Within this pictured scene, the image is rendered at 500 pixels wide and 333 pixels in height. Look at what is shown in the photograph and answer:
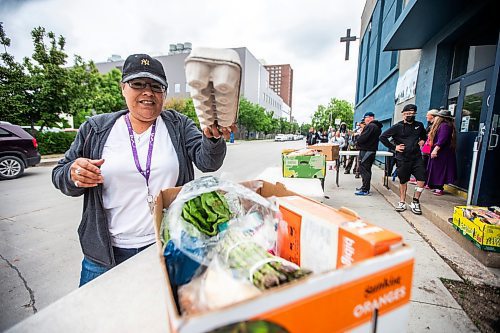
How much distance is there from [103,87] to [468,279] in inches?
1017

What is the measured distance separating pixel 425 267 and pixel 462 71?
17.3 feet

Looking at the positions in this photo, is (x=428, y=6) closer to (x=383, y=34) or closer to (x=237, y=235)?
(x=237, y=235)

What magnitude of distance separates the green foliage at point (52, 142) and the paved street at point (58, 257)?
849 cm

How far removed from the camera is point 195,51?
0.69 meters

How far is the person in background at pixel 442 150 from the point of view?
471 cm

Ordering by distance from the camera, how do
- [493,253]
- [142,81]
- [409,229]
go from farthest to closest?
[409,229] < [493,253] < [142,81]

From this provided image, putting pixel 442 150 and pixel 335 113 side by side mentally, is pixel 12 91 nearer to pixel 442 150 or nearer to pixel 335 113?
pixel 442 150

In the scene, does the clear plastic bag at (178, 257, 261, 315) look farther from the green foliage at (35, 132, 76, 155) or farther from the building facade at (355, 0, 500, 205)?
the green foliage at (35, 132, 76, 155)

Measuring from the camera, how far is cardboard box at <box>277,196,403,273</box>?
580 millimetres

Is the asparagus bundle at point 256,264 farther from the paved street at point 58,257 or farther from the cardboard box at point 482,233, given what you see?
the cardboard box at point 482,233

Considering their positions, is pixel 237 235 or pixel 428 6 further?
pixel 428 6

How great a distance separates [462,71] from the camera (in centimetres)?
566

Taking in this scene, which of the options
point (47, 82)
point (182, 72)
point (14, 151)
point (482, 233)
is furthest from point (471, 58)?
point (182, 72)

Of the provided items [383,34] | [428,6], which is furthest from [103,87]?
[428,6]
